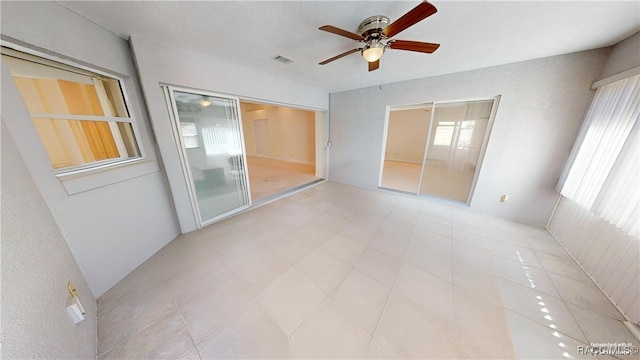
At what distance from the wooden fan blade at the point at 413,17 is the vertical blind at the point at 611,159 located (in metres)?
2.24

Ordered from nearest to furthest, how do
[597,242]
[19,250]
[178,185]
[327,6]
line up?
1. [19,250]
2. [327,6]
3. [597,242]
4. [178,185]

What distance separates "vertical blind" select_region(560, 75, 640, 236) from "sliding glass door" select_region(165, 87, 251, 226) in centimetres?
438

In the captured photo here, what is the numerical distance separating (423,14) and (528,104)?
2.60m

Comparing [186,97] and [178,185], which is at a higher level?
[186,97]

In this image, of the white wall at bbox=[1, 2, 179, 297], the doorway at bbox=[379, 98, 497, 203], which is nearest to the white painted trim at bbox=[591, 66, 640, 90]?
the doorway at bbox=[379, 98, 497, 203]

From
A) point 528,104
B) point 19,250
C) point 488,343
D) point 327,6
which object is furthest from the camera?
point 528,104

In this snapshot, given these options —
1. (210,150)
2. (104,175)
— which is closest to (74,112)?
(104,175)

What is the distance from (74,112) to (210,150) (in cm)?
123

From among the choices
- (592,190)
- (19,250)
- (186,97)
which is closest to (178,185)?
(186,97)

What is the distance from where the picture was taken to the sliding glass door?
2322 millimetres

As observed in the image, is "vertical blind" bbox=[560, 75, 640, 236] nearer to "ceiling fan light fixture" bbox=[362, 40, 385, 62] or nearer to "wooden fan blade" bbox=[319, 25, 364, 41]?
"ceiling fan light fixture" bbox=[362, 40, 385, 62]

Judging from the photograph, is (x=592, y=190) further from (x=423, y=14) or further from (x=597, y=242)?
(x=423, y=14)

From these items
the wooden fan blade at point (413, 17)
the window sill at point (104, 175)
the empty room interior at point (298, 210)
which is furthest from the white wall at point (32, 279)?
the wooden fan blade at point (413, 17)

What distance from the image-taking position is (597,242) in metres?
1.79
